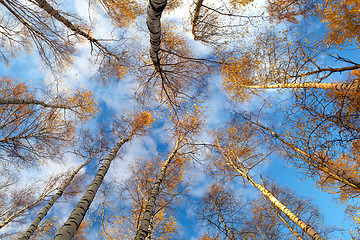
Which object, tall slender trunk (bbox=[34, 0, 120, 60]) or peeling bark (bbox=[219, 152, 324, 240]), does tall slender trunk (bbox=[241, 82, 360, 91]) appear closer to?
peeling bark (bbox=[219, 152, 324, 240])

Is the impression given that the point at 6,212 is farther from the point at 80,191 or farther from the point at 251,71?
the point at 251,71

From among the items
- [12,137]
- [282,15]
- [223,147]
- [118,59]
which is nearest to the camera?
[118,59]

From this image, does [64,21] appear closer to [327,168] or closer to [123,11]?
[123,11]

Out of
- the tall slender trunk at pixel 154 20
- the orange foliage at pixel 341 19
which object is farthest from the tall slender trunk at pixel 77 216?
the orange foliage at pixel 341 19

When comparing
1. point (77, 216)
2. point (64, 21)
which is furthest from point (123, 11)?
point (77, 216)

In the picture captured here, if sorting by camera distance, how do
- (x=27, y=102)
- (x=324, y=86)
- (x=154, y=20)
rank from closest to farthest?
(x=154, y=20)
(x=324, y=86)
(x=27, y=102)

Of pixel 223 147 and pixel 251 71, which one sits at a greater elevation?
pixel 251 71

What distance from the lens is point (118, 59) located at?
212 inches

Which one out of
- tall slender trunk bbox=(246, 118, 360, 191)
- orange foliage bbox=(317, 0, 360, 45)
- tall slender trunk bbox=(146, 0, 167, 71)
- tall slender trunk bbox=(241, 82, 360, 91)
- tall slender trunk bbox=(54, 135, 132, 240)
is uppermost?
orange foliage bbox=(317, 0, 360, 45)

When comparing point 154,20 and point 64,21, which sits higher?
point 64,21

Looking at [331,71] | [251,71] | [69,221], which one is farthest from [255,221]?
[69,221]

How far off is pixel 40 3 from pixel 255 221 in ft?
43.6

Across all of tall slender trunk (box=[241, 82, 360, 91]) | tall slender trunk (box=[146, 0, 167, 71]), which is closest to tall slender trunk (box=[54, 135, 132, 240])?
tall slender trunk (box=[146, 0, 167, 71])

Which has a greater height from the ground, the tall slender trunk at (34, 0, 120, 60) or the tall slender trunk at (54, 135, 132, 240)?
the tall slender trunk at (34, 0, 120, 60)
